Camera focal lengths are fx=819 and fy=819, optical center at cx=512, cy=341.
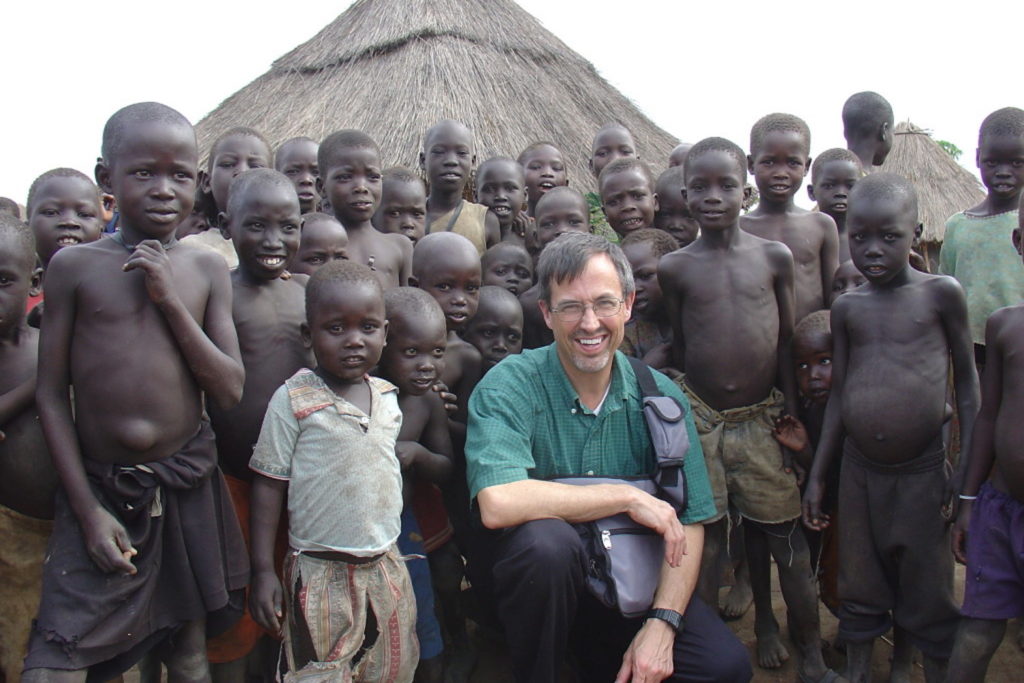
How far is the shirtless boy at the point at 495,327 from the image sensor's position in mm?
3598

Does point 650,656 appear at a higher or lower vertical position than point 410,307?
lower

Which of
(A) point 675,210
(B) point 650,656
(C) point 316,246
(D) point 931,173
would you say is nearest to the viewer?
(B) point 650,656

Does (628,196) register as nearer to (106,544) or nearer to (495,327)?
(495,327)

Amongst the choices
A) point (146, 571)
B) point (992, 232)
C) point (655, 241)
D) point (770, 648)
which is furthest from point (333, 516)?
point (992, 232)

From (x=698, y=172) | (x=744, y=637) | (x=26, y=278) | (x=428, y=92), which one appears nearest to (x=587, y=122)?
(x=428, y=92)

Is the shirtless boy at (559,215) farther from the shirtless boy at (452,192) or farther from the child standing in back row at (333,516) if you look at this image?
the child standing in back row at (333,516)

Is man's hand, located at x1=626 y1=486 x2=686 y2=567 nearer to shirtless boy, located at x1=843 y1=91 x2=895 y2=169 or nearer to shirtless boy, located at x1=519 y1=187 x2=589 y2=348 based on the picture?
shirtless boy, located at x1=519 y1=187 x2=589 y2=348

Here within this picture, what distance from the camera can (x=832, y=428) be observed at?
10.0ft

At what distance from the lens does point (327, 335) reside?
2.62 m

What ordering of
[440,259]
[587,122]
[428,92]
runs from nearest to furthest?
1. [440,259]
2. [428,92]
3. [587,122]

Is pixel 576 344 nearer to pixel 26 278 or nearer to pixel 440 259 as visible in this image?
pixel 440 259

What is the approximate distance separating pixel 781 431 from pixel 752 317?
470mm

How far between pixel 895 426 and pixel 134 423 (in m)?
2.47

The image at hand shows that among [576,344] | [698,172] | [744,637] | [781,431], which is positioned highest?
[698,172]
